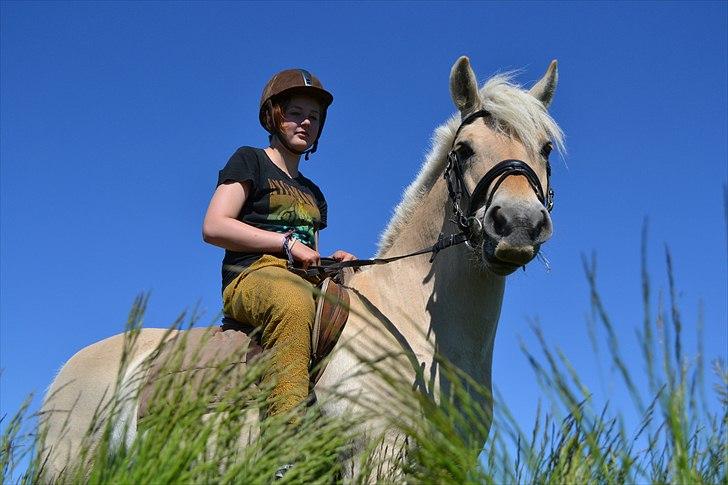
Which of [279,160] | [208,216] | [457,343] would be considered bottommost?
[457,343]

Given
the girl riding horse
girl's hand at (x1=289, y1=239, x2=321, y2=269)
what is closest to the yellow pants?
the girl riding horse

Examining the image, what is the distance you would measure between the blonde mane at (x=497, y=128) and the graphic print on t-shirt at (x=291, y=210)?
63 cm

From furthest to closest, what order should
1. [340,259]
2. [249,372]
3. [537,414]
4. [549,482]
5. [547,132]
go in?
[340,259], [547,132], [249,372], [537,414], [549,482]

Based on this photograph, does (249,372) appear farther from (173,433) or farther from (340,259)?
(340,259)

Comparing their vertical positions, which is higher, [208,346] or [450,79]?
[450,79]

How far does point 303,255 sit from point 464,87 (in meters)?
1.62

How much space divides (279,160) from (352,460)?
2.14m

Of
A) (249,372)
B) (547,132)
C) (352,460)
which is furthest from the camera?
(547,132)

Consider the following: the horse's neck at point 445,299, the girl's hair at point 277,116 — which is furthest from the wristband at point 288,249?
the girl's hair at point 277,116

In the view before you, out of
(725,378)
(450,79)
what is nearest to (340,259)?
(450,79)

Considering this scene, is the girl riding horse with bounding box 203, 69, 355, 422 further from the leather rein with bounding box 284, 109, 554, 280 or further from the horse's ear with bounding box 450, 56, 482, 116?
the horse's ear with bounding box 450, 56, 482, 116

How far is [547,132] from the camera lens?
473cm

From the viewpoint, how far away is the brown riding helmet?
5000mm

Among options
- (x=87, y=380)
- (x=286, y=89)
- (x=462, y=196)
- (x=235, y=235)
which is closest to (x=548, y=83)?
(x=462, y=196)
